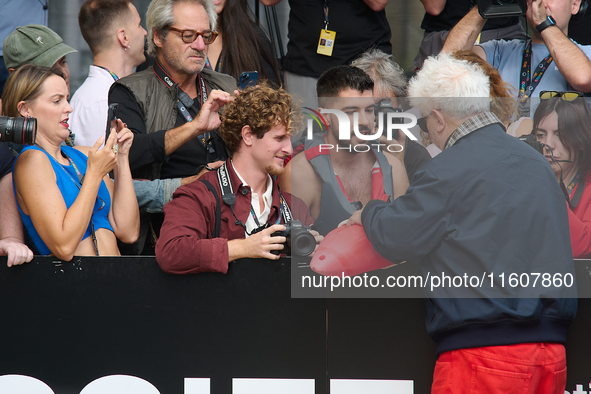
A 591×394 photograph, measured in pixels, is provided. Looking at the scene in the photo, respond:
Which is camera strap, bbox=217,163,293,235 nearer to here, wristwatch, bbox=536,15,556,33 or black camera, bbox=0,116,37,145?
black camera, bbox=0,116,37,145

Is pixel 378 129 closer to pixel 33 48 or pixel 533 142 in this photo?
pixel 533 142

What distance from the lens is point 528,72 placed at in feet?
11.4

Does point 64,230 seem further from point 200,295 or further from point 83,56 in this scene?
point 83,56

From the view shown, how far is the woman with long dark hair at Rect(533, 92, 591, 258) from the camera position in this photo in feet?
8.39

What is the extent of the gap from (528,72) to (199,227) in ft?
7.04

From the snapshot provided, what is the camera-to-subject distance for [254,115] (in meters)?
2.71

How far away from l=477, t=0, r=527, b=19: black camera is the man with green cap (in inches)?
91.6

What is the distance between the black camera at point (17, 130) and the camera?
7.84 ft

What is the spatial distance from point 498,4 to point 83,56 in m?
3.24

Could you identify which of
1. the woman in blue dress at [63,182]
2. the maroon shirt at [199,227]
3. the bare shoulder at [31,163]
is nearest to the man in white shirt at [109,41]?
the woman in blue dress at [63,182]

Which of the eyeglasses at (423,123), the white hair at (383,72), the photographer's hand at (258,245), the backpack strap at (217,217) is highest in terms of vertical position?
the white hair at (383,72)

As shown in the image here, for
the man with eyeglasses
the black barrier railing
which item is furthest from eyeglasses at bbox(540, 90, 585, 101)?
the man with eyeglasses

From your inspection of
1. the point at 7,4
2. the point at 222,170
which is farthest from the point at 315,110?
the point at 7,4

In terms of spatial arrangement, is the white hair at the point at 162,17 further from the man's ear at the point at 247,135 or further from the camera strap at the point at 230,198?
the camera strap at the point at 230,198
